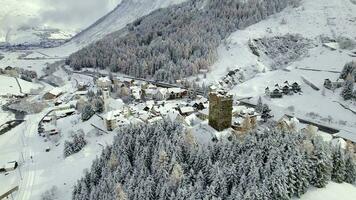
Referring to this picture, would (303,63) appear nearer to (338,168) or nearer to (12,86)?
(338,168)

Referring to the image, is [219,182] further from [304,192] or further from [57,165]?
[57,165]

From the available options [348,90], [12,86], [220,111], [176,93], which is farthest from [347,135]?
[12,86]

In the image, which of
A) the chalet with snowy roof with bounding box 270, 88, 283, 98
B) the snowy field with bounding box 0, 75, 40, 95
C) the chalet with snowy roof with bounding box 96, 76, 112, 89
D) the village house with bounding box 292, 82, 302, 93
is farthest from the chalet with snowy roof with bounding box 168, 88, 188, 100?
the snowy field with bounding box 0, 75, 40, 95

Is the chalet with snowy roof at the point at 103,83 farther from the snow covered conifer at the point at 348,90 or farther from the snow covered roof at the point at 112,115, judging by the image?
the snow covered conifer at the point at 348,90

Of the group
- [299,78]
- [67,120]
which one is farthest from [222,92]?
[299,78]

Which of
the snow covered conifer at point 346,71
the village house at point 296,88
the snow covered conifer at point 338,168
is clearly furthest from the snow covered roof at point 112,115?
the snow covered conifer at point 346,71

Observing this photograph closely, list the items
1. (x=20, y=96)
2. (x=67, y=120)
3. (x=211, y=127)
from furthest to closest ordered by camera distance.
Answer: (x=20, y=96) < (x=67, y=120) < (x=211, y=127)
